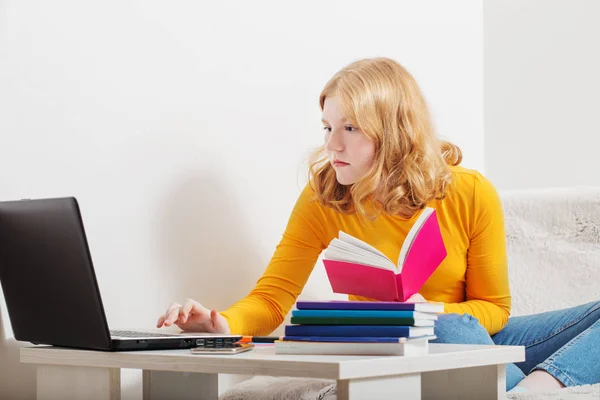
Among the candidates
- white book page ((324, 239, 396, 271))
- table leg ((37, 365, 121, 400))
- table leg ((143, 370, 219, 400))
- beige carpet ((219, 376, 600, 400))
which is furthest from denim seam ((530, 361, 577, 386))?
table leg ((37, 365, 121, 400))

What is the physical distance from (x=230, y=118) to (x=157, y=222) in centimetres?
31

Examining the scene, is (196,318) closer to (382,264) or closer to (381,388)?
(382,264)

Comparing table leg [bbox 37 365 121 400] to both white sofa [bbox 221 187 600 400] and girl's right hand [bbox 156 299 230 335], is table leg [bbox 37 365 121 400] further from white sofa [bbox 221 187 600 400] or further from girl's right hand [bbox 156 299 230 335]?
white sofa [bbox 221 187 600 400]

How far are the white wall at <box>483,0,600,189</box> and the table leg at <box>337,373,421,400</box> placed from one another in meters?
1.64

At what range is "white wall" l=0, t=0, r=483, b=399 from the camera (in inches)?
59.4

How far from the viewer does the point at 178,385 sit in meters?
1.41

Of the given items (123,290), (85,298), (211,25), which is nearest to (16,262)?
(85,298)

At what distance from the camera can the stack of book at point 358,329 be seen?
110 centimetres

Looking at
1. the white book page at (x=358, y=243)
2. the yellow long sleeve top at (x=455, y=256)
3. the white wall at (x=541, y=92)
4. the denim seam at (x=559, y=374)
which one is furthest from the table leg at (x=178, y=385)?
the white wall at (x=541, y=92)

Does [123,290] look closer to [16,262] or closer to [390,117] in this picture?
[16,262]

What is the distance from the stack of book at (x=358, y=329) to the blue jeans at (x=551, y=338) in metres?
0.27

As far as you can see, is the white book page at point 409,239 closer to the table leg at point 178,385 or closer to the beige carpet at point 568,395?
the beige carpet at point 568,395

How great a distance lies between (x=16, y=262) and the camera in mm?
1303

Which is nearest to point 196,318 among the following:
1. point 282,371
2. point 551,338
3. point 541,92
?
point 282,371
